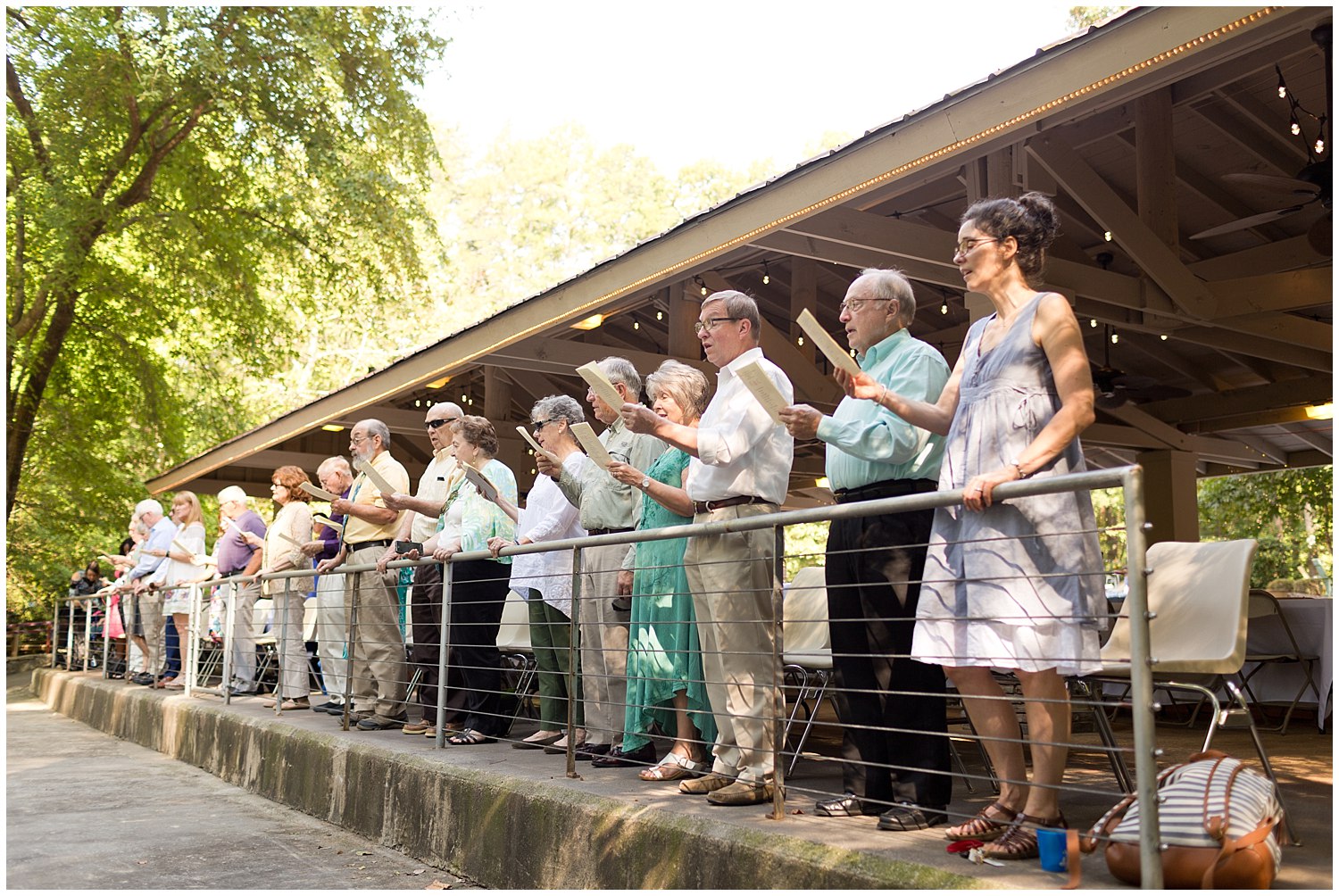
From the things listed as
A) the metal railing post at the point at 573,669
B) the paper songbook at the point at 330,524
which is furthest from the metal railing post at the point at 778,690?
the paper songbook at the point at 330,524

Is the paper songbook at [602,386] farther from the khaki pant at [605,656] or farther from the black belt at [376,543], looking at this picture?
the black belt at [376,543]

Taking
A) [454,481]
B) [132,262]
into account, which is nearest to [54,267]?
[132,262]

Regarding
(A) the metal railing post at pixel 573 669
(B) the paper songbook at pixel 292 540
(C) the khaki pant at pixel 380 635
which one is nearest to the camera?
(A) the metal railing post at pixel 573 669

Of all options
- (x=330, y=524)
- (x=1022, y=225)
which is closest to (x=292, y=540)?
(x=330, y=524)

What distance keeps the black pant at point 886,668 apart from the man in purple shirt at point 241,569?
256 inches

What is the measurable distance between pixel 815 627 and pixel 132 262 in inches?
571

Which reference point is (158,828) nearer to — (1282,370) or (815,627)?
(815,627)

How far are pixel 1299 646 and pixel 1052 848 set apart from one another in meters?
4.65

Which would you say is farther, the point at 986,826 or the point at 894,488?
the point at 894,488

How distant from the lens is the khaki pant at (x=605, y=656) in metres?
5.27

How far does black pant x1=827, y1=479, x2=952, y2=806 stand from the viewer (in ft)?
12.0

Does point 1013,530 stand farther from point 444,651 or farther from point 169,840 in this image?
point 169,840

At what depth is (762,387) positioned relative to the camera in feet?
11.1

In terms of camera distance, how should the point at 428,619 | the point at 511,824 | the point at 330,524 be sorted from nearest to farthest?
1. the point at 511,824
2. the point at 428,619
3. the point at 330,524
